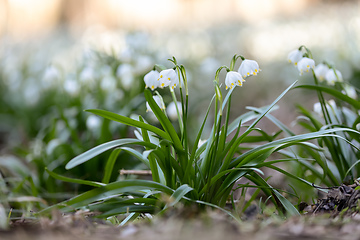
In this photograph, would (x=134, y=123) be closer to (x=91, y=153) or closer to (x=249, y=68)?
(x=91, y=153)

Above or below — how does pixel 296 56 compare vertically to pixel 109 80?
above

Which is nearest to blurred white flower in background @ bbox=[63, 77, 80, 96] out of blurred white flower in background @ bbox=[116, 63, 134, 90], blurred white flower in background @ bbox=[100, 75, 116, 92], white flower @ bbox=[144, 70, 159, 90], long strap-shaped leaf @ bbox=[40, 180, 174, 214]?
blurred white flower in background @ bbox=[100, 75, 116, 92]

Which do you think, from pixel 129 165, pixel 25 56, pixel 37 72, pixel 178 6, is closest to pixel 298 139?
pixel 129 165

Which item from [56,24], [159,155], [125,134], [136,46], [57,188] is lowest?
[57,188]

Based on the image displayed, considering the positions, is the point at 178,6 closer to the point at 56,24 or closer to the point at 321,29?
the point at 56,24

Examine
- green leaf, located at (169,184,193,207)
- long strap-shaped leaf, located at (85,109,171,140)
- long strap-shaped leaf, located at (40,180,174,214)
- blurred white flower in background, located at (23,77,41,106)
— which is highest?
long strap-shaped leaf, located at (85,109,171,140)

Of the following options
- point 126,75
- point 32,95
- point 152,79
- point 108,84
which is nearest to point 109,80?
point 108,84

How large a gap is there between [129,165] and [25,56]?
5.40 meters

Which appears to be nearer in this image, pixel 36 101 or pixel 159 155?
pixel 159 155

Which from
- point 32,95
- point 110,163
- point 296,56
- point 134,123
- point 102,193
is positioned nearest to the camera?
point 102,193

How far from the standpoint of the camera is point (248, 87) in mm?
6551

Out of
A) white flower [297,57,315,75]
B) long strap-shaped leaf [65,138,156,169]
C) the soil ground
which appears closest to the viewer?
the soil ground

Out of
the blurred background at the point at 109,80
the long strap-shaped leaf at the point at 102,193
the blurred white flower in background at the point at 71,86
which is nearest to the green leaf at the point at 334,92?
the long strap-shaped leaf at the point at 102,193

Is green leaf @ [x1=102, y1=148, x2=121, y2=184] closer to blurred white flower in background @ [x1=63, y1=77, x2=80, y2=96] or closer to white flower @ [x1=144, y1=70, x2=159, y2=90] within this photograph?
white flower @ [x1=144, y1=70, x2=159, y2=90]
